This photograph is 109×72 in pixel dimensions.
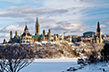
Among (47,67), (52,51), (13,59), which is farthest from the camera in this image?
(52,51)

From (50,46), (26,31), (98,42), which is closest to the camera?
(50,46)

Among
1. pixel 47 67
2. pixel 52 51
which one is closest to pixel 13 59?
pixel 47 67

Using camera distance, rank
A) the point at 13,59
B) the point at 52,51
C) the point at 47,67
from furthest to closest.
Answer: the point at 52,51, the point at 47,67, the point at 13,59

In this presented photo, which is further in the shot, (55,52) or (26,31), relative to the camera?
(26,31)

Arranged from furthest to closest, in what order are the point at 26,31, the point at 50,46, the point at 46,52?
the point at 26,31 → the point at 50,46 → the point at 46,52

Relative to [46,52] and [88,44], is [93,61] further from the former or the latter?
[88,44]

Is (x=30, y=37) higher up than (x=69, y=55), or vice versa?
(x=30, y=37)

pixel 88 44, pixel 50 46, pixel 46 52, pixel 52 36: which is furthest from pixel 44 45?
pixel 88 44

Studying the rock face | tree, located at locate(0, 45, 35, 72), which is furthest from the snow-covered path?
the rock face

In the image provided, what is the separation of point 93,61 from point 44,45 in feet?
354

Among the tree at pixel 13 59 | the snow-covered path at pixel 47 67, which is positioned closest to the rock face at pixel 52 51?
the snow-covered path at pixel 47 67

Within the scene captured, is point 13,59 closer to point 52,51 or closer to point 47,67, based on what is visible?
point 47,67

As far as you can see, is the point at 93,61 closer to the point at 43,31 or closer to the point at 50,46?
the point at 50,46

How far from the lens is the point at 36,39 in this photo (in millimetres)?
170375
